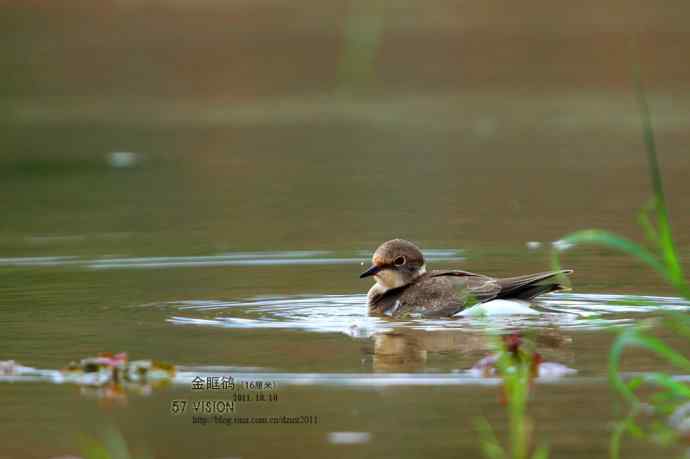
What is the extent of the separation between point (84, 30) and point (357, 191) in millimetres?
15080

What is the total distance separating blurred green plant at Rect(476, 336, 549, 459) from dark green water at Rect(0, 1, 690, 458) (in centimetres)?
8

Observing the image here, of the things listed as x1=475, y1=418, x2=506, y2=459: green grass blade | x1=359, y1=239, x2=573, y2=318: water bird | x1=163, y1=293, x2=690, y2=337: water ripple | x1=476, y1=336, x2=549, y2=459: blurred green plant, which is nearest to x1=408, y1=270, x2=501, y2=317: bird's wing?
x1=359, y1=239, x2=573, y2=318: water bird

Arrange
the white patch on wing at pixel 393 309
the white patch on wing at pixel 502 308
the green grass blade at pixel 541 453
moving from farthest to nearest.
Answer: the white patch on wing at pixel 393 309 < the white patch on wing at pixel 502 308 < the green grass blade at pixel 541 453

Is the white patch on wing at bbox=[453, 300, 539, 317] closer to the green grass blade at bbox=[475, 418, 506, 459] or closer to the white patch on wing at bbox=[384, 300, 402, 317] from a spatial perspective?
the white patch on wing at bbox=[384, 300, 402, 317]

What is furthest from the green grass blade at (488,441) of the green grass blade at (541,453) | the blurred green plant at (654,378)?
the blurred green plant at (654,378)

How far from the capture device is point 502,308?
30.8 ft

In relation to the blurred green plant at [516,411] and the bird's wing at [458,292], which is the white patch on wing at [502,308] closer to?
the bird's wing at [458,292]

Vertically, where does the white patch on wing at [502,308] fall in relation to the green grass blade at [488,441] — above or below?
above

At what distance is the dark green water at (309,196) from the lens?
275 inches

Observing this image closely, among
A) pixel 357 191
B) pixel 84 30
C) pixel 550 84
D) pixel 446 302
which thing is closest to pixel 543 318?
pixel 446 302

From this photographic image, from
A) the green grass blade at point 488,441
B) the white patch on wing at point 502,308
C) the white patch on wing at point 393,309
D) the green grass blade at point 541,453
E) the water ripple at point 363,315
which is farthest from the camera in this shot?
the white patch on wing at point 393,309

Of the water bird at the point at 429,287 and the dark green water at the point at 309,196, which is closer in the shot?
the dark green water at the point at 309,196

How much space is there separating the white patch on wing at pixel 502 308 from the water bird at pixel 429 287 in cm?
4

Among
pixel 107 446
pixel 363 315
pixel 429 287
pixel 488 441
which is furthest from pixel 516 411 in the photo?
pixel 363 315
